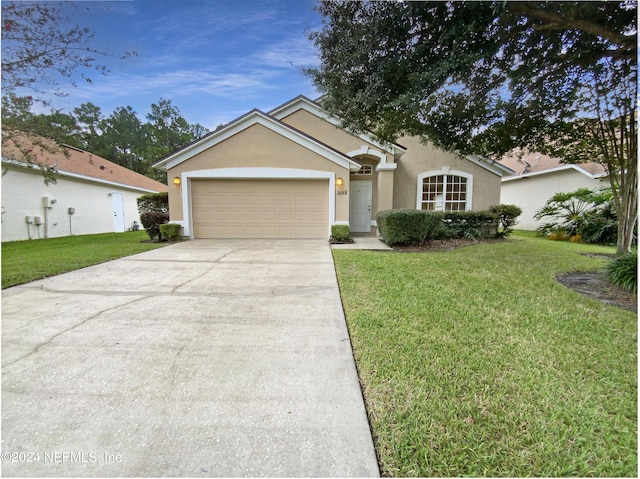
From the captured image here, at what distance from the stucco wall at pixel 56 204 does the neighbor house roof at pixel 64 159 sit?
47 centimetres

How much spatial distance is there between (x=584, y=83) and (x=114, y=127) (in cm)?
4086

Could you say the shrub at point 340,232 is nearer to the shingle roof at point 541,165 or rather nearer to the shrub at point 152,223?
the shrub at point 152,223

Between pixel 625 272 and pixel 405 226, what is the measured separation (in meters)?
4.51

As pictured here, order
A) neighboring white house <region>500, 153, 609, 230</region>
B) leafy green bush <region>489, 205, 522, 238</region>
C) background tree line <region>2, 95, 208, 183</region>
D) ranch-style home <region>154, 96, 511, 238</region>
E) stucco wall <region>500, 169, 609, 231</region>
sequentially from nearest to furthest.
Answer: ranch-style home <region>154, 96, 511, 238</region>
leafy green bush <region>489, 205, 522, 238</region>
neighboring white house <region>500, 153, 609, 230</region>
stucco wall <region>500, 169, 609, 231</region>
background tree line <region>2, 95, 208, 183</region>

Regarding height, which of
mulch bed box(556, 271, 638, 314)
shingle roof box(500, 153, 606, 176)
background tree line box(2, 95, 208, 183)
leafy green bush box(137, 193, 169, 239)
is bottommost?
mulch bed box(556, 271, 638, 314)

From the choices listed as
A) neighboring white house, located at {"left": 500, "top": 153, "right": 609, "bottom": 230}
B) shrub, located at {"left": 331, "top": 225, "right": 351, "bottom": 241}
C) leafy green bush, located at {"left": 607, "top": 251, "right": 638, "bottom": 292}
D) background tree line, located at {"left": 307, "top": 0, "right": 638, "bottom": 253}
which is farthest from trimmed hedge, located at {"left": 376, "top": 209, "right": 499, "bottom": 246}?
neighboring white house, located at {"left": 500, "top": 153, "right": 609, "bottom": 230}

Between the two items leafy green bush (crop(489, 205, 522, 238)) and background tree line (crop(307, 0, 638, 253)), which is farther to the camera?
leafy green bush (crop(489, 205, 522, 238))

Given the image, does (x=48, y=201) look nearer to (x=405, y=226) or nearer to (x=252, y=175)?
(x=252, y=175)

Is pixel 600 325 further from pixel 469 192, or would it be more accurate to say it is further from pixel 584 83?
pixel 469 192

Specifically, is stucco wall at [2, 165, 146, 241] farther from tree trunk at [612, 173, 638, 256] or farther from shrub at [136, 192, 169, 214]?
tree trunk at [612, 173, 638, 256]

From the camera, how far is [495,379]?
84.9 inches

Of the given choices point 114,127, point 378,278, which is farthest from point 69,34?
point 114,127

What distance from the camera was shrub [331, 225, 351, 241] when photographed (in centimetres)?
958

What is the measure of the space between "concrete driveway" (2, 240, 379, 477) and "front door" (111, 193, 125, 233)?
13.7 m
